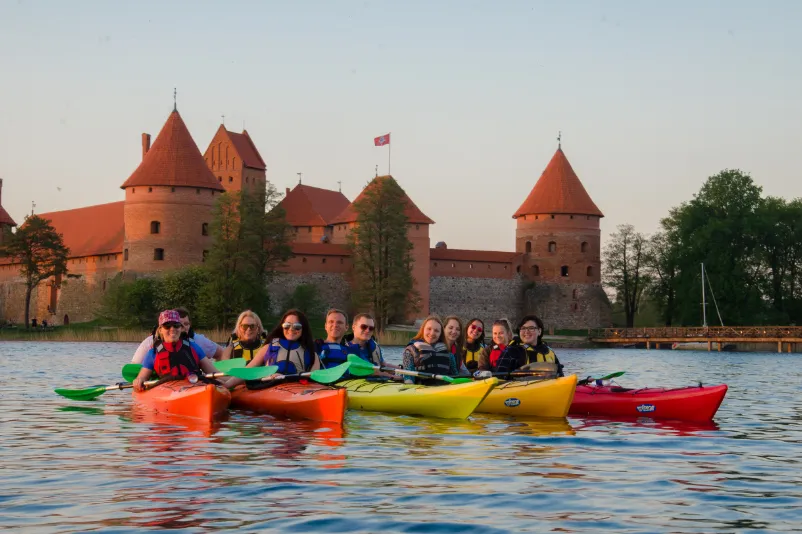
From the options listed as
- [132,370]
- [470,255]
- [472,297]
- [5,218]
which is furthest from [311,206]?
[132,370]

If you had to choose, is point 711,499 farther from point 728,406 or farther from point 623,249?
point 623,249

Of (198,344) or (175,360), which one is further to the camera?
(198,344)

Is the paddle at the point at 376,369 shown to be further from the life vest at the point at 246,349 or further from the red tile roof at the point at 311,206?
the red tile roof at the point at 311,206

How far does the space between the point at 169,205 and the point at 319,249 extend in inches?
295

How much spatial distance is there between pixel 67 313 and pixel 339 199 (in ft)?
52.4

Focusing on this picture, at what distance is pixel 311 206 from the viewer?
59.7 metres

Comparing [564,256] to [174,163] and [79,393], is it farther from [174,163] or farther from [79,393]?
[79,393]

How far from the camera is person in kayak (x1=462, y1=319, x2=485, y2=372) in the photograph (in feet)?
46.5

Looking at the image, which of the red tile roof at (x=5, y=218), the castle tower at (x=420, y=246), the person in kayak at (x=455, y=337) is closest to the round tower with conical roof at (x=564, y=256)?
the castle tower at (x=420, y=246)

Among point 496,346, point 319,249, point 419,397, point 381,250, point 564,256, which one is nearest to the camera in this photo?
point 419,397

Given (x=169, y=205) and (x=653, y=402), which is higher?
(x=169, y=205)

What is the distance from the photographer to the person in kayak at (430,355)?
12.2 m

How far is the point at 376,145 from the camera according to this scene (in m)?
53.3

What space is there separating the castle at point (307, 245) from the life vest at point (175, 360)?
37.8 metres
